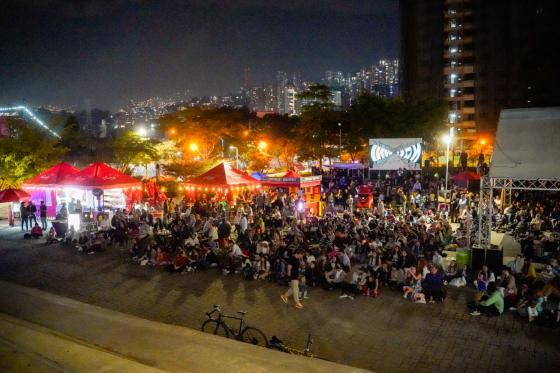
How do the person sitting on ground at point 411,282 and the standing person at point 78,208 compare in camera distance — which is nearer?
the person sitting on ground at point 411,282

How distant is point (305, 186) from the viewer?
2478 cm

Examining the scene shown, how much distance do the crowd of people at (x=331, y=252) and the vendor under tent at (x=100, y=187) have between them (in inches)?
90.3

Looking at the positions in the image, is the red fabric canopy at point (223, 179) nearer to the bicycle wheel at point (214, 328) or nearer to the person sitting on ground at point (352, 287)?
the person sitting on ground at point (352, 287)

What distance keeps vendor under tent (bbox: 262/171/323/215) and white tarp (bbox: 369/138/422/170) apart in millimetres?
3991

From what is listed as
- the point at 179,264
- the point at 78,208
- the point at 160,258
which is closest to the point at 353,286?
the point at 179,264

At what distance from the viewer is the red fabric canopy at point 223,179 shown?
78.1 ft

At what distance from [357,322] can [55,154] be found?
2807 centimetres

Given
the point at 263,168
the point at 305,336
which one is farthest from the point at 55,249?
the point at 263,168

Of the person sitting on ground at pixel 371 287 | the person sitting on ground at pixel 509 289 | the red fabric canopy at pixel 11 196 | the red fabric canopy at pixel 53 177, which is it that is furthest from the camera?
the red fabric canopy at pixel 53 177

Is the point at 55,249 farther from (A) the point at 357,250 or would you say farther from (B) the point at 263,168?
(B) the point at 263,168

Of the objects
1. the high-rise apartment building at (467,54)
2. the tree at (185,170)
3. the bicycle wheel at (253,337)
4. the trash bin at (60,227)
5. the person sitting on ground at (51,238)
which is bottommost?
the bicycle wheel at (253,337)

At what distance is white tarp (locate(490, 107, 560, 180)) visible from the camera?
1380 centimetres

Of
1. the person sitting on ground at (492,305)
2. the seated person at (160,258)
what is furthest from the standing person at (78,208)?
the person sitting on ground at (492,305)

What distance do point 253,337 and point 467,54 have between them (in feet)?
290
